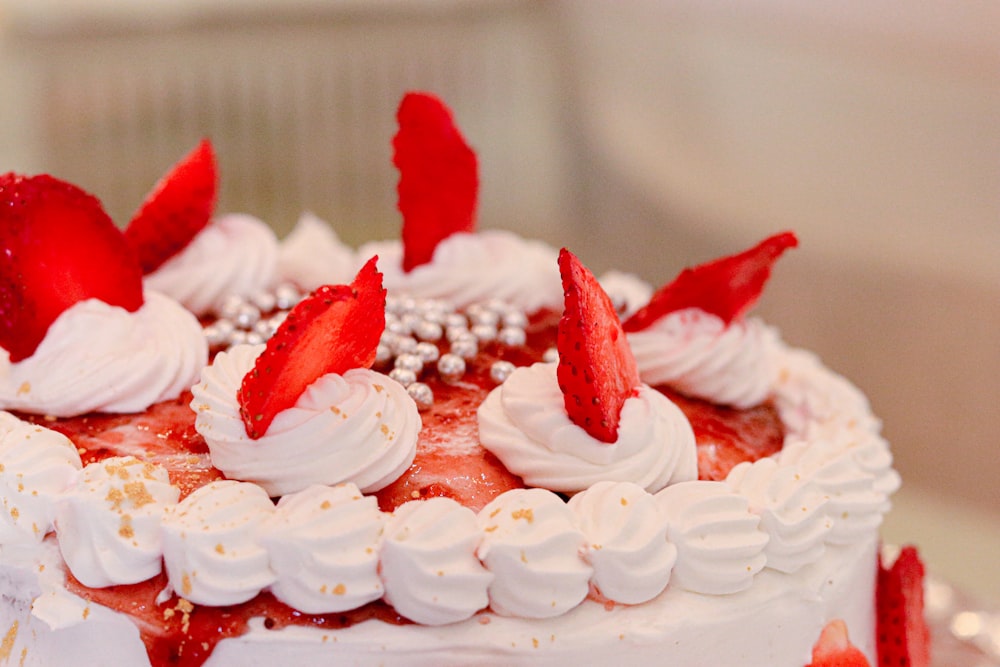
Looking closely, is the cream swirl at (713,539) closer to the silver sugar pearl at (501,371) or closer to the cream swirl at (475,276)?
the silver sugar pearl at (501,371)

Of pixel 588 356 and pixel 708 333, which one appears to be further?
pixel 708 333

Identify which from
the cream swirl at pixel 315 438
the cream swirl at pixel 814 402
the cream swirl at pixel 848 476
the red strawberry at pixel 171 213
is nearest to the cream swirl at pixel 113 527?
the cream swirl at pixel 315 438

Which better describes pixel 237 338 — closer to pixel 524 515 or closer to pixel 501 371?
pixel 501 371

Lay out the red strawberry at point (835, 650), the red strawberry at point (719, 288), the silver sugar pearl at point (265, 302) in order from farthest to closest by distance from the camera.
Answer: the silver sugar pearl at point (265, 302), the red strawberry at point (719, 288), the red strawberry at point (835, 650)

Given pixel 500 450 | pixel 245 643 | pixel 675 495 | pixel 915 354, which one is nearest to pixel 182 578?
pixel 245 643

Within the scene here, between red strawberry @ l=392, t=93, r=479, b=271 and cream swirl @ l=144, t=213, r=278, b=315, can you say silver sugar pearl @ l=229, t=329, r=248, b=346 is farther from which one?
red strawberry @ l=392, t=93, r=479, b=271

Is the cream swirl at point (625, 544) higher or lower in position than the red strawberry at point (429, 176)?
lower

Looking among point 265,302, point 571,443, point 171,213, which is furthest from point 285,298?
point 571,443
